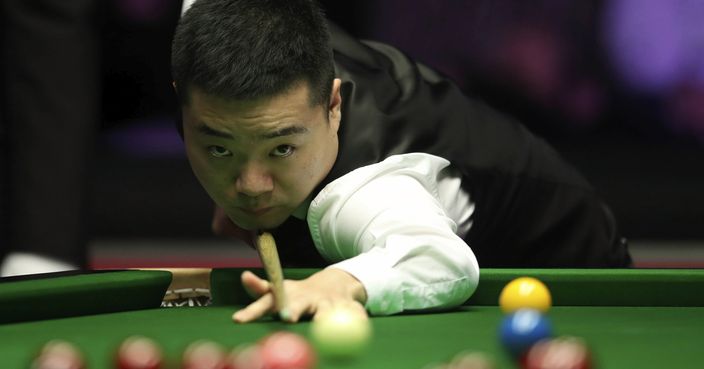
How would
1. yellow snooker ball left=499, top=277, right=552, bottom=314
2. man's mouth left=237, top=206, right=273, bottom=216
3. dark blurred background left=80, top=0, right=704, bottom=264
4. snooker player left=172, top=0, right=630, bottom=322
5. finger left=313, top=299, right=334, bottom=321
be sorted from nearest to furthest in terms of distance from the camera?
1. finger left=313, top=299, right=334, bottom=321
2. yellow snooker ball left=499, top=277, right=552, bottom=314
3. snooker player left=172, top=0, right=630, bottom=322
4. man's mouth left=237, top=206, right=273, bottom=216
5. dark blurred background left=80, top=0, right=704, bottom=264

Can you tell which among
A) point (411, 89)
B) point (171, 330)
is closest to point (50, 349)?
point (171, 330)

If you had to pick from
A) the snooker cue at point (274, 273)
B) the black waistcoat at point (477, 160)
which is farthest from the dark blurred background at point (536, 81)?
the snooker cue at point (274, 273)

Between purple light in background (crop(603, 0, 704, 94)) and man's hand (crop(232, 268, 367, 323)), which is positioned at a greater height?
man's hand (crop(232, 268, 367, 323))

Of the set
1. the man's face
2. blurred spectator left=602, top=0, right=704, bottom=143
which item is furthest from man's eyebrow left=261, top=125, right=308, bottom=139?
blurred spectator left=602, top=0, right=704, bottom=143

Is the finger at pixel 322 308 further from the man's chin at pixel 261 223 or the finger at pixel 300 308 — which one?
the man's chin at pixel 261 223

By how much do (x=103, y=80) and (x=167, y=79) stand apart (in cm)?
40

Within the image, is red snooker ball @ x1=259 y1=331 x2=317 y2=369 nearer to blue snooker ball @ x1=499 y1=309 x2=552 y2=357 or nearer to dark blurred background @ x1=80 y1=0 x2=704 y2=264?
blue snooker ball @ x1=499 y1=309 x2=552 y2=357

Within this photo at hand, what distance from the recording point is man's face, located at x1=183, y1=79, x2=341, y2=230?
8.21 ft

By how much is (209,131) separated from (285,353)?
3.62ft

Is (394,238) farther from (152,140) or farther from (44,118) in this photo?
(152,140)

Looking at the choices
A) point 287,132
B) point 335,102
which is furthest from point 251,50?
point 335,102

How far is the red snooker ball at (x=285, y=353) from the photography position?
1.50 meters

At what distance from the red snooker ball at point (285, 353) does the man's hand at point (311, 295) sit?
0.61 meters

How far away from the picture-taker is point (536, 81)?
7438mm
